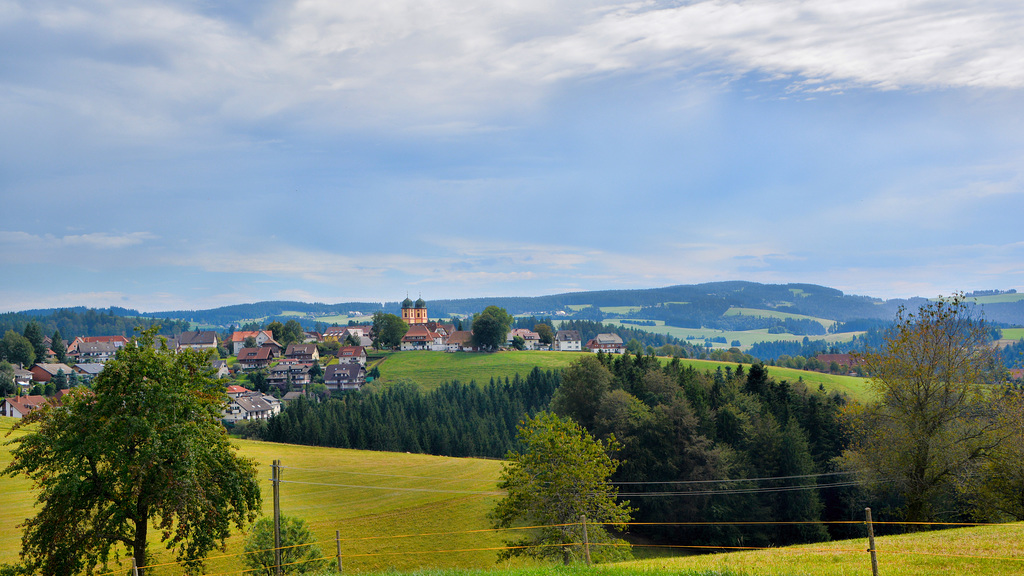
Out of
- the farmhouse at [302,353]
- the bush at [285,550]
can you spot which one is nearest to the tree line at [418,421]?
the bush at [285,550]

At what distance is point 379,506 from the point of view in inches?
1944

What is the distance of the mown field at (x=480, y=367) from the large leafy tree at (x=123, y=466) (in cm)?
9391

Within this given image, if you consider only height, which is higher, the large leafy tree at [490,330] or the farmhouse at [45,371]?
the large leafy tree at [490,330]

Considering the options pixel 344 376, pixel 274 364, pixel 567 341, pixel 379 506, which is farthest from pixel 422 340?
pixel 379 506

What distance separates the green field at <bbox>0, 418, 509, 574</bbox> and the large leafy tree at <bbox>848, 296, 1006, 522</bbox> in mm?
21508

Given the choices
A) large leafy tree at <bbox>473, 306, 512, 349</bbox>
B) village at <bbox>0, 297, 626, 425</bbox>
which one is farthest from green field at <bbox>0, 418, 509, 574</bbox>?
large leafy tree at <bbox>473, 306, 512, 349</bbox>

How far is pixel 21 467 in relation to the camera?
2320 centimetres

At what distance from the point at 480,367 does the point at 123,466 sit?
109 m

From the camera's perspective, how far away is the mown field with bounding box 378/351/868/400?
113250 millimetres

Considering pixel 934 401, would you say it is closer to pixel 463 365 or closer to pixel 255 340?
pixel 463 365

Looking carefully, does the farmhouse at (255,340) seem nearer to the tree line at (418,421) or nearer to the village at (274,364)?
the village at (274,364)

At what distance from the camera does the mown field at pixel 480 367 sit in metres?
113

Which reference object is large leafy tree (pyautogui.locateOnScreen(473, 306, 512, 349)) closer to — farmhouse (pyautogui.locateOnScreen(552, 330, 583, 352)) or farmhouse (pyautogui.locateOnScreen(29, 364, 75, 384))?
farmhouse (pyautogui.locateOnScreen(552, 330, 583, 352))

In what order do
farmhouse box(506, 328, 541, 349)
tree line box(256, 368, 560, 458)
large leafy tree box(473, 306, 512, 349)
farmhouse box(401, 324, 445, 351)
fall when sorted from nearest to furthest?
tree line box(256, 368, 560, 458)
large leafy tree box(473, 306, 512, 349)
farmhouse box(401, 324, 445, 351)
farmhouse box(506, 328, 541, 349)
